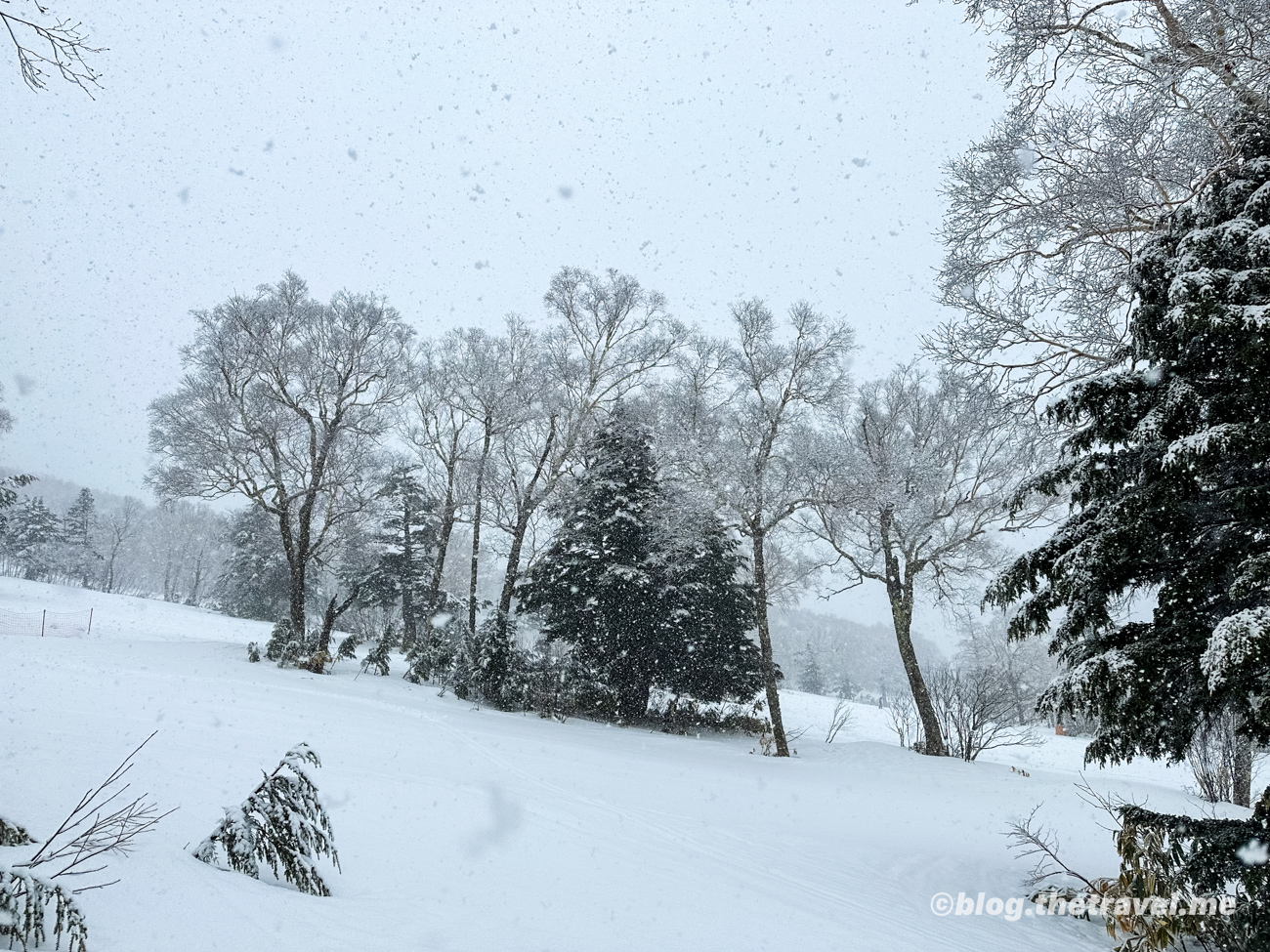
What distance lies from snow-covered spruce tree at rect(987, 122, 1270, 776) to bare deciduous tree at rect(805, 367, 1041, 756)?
8.49 m

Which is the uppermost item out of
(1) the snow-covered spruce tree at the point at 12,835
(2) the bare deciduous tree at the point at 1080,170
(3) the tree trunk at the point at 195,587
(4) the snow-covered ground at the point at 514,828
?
(2) the bare deciduous tree at the point at 1080,170

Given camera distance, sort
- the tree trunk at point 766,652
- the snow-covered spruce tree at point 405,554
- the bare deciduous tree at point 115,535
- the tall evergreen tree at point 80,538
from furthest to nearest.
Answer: the bare deciduous tree at point 115,535
the tall evergreen tree at point 80,538
the snow-covered spruce tree at point 405,554
the tree trunk at point 766,652

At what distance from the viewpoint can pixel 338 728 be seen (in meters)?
9.41

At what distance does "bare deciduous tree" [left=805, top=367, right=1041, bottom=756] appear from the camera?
14648 millimetres

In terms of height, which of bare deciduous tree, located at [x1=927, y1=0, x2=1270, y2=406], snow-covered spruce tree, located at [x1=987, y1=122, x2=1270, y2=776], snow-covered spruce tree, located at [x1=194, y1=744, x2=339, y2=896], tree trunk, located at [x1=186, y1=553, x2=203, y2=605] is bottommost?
tree trunk, located at [x1=186, y1=553, x2=203, y2=605]

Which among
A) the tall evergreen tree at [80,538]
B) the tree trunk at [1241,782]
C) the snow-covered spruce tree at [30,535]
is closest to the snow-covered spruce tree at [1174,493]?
the tree trunk at [1241,782]

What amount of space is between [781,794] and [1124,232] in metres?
8.66

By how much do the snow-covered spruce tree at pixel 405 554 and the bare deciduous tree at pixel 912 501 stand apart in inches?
804

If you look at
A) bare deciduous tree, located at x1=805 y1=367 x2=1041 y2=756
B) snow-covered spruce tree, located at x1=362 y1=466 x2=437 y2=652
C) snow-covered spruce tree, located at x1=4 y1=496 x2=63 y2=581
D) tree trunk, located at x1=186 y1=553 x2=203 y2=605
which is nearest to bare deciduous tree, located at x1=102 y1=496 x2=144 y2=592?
snow-covered spruce tree, located at x1=4 y1=496 x2=63 y2=581

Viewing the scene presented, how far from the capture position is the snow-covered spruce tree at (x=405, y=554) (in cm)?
3011

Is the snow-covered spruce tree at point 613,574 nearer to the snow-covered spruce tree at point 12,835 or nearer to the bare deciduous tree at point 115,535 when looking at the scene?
the snow-covered spruce tree at point 12,835

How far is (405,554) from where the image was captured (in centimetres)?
3056

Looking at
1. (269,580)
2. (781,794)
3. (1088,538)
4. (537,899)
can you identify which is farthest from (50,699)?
(269,580)

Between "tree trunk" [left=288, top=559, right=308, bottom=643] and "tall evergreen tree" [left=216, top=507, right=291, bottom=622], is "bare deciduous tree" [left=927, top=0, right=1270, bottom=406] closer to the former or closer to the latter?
"tree trunk" [left=288, top=559, right=308, bottom=643]
